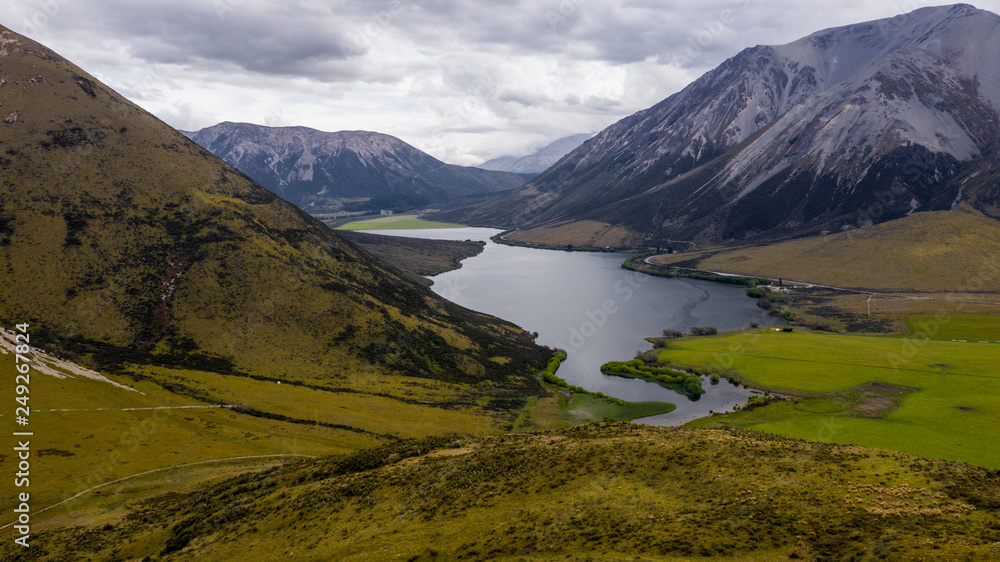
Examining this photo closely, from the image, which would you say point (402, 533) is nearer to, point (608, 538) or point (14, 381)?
point (608, 538)

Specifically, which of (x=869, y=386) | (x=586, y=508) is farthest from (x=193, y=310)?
(x=869, y=386)

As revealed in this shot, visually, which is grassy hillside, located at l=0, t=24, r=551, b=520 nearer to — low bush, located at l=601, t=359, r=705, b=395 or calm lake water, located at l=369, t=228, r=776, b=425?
calm lake water, located at l=369, t=228, r=776, b=425

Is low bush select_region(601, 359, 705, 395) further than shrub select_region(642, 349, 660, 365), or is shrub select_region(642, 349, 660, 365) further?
shrub select_region(642, 349, 660, 365)

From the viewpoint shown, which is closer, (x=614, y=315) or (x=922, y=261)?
(x=614, y=315)

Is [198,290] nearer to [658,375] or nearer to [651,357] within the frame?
[658,375]

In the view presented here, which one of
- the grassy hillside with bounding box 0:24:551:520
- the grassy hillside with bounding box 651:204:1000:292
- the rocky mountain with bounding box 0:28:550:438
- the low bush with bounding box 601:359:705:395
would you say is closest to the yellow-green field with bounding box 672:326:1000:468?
the low bush with bounding box 601:359:705:395

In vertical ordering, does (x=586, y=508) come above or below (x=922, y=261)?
below
